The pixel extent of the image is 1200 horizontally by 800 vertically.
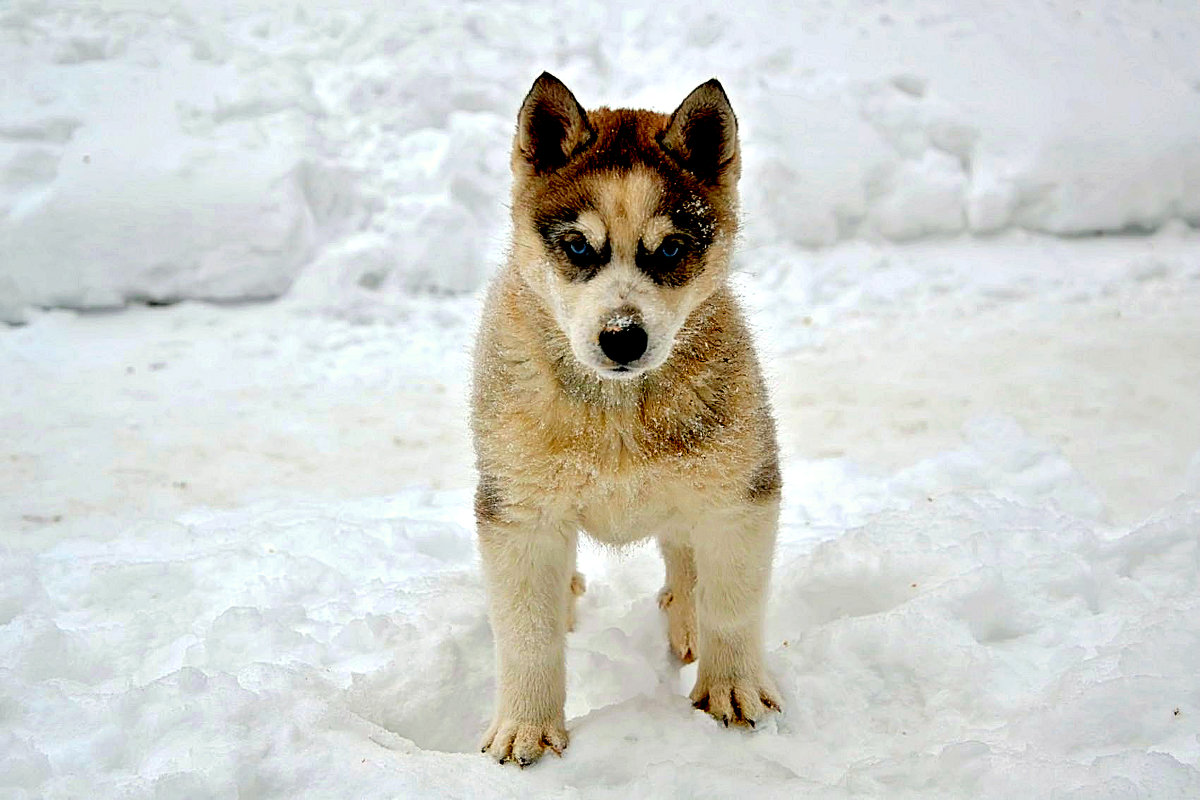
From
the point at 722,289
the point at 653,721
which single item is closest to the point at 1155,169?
the point at 722,289

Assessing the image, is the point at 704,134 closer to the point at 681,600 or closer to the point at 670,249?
the point at 670,249

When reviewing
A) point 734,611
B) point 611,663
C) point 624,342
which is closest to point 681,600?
point 611,663

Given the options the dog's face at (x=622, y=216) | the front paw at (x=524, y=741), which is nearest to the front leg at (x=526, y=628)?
the front paw at (x=524, y=741)

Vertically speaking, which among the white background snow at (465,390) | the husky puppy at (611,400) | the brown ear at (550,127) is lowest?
the white background snow at (465,390)

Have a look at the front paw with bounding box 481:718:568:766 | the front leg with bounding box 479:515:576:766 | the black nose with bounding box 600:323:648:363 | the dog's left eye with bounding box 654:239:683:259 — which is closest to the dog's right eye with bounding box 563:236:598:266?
the dog's left eye with bounding box 654:239:683:259

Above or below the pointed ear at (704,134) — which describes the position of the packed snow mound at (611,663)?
below

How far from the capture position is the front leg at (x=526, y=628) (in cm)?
302

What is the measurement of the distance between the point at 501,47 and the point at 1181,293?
5.76 metres

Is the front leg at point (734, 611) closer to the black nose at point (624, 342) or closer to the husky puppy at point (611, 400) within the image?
the husky puppy at point (611, 400)

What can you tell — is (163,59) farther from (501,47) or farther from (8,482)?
(8,482)

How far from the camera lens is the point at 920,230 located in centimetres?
835

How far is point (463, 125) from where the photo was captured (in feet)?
28.1

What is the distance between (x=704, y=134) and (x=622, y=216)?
1.45 feet

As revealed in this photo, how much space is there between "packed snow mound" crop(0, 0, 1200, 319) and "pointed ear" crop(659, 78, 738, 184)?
4259mm
